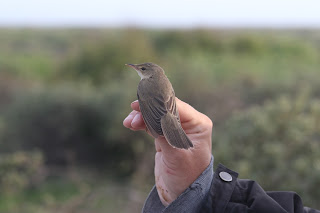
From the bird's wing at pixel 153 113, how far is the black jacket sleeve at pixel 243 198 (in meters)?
A: 0.56

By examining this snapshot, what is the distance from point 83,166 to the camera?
36.6 feet

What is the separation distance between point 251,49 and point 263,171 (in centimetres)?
2018

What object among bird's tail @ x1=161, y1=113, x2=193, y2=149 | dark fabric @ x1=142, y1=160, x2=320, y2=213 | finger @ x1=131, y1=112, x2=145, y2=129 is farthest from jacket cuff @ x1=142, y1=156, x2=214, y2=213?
finger @ x1=131, y1=112, x2=145, y2=129

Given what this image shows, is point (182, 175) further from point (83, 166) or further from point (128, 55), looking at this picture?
point (128, 55)

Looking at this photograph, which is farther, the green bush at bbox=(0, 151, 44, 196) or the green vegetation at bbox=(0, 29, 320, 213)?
the green bush at bbox=(0, 151, 44, 196)

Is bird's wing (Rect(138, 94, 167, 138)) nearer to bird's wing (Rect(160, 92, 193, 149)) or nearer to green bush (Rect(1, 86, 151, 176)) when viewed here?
bird's wing (Rect(160, 92, 193, 149))

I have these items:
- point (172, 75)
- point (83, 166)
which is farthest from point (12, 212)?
point (172, 75)

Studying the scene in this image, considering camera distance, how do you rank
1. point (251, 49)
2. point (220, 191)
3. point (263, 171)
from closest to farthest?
point (220, 191)
point (263, 171)
point (251, 49)

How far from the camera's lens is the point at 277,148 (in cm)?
538

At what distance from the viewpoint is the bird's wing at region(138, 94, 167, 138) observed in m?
2.68

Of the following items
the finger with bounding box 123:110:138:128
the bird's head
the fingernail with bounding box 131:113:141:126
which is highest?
the bird's head

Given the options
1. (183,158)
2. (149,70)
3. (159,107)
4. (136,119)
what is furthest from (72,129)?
(183,158)

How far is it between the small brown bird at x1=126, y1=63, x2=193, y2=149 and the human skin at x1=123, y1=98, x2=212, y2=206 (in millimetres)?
60

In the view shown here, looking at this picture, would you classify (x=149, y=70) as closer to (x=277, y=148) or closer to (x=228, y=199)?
(x=228, y=199)
